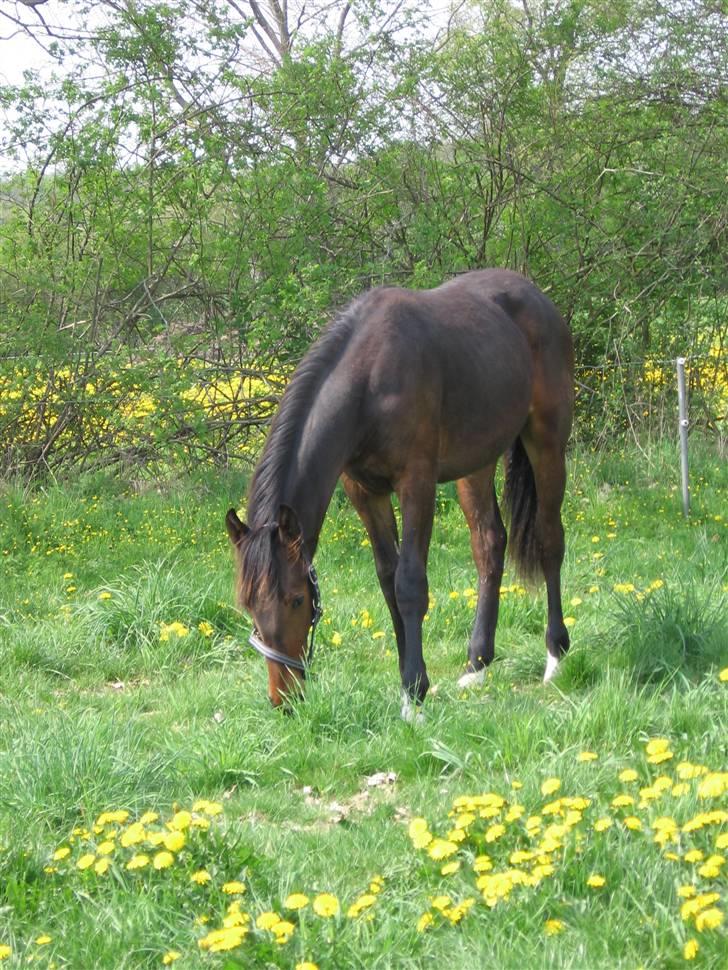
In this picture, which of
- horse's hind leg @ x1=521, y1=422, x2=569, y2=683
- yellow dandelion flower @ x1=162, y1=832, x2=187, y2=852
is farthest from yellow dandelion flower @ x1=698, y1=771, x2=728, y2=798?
horse's hind leg @ x1=521, y1=422, x2=569, y2=683

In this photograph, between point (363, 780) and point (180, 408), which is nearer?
point (363, 780)

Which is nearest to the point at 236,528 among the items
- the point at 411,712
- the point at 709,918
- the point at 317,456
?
the point at 317,456

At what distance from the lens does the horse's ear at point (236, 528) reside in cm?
442

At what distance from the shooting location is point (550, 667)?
17.9 feet

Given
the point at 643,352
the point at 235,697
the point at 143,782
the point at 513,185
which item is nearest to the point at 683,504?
the point at 643,352

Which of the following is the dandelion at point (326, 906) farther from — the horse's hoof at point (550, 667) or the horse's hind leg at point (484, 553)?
the horse's hind leg at point (484, 553)

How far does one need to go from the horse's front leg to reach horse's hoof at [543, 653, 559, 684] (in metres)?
0.67

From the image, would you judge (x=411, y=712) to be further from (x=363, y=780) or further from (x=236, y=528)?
(x=236, y=528)

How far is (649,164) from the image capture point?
412 inches

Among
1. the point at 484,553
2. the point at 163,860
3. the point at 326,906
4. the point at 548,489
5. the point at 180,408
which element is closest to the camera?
the point at 326,906

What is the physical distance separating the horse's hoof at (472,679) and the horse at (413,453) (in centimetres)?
1

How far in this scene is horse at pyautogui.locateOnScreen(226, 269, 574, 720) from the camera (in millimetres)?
4551

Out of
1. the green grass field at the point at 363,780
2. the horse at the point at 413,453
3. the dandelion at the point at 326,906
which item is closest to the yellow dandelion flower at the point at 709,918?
the green grass field at the point at 363,780

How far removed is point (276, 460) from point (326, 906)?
7.28 ft
